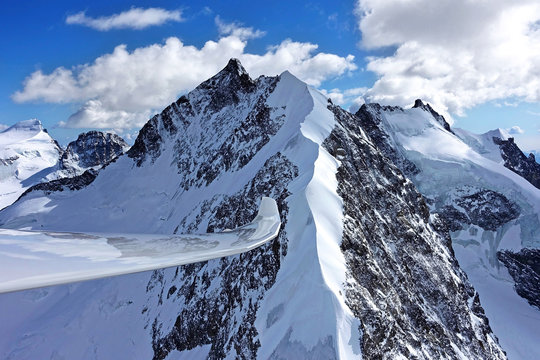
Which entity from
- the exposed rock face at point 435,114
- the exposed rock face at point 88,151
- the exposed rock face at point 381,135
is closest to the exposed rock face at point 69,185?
the exposed rock face at point 88,151

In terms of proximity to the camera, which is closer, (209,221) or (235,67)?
(209,221)

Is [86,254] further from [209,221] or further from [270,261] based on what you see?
[209,221]

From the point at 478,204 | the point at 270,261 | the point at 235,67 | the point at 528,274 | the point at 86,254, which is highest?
the point at 235,67

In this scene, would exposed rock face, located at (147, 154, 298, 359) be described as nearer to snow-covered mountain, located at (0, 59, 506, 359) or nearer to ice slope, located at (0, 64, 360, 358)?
snow-covered mountain, located at (0, 59, 506, 359)

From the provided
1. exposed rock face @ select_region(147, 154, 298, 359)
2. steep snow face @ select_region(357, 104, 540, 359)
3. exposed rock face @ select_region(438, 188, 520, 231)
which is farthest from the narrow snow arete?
exposed rock face @ select_region(438, 188, 520, 231)

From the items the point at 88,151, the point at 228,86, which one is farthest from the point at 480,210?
the point at 88,151

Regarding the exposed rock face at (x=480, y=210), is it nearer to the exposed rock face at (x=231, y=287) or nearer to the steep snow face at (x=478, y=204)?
the steep snow face at (x=478, y=204)

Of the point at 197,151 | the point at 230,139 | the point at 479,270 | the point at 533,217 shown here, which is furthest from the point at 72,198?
the point at 533,217
